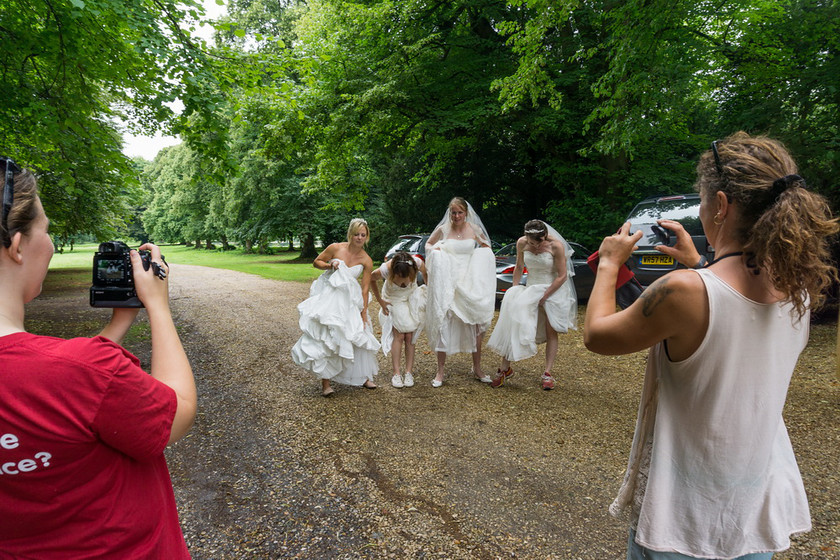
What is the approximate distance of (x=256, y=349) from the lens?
25.1 feet

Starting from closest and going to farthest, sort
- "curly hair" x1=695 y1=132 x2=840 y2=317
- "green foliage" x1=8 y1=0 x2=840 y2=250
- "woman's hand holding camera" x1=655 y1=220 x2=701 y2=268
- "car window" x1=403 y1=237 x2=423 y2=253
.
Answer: "curly hair" x1=695 y1=132 x2=840 y2=317 < "woman's hand holding camera" x1=655 y1=220 x2=701 y2=268 < "green foliage" x1=8 y1=0 x2=840 y2=250 < "car window" x1=403 y1=237 x2=423 y2=253

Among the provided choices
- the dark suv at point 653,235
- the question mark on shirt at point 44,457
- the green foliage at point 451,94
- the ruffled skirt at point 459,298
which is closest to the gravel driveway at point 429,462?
the ruffled skirt at point 459,298

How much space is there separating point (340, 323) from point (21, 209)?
13.9ft

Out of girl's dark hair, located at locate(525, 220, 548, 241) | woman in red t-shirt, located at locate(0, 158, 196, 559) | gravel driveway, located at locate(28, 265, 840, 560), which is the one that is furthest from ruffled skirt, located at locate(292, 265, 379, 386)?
woman in red t-shirt, located at locate(0, 158, 196, 559)

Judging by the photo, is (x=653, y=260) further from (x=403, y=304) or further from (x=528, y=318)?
(x=403, y=304)

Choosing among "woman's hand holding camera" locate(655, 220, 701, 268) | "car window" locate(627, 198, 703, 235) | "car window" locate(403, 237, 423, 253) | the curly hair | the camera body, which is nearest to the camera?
the curly hair

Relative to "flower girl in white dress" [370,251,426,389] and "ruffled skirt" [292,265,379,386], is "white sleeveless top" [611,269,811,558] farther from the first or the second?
"flower girl in white dress" [370,251,426,389]

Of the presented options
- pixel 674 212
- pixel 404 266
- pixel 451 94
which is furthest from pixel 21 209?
pixel 451 94

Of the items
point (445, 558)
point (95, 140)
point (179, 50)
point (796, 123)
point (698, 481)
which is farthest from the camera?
point (796, 123)

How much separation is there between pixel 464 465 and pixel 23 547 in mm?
3149

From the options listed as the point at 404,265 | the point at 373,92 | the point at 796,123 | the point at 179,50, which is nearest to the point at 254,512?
the point at 404,265

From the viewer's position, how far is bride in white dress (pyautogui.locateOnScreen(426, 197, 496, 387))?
5773 millimetres

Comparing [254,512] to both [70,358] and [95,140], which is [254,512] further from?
[95,140]

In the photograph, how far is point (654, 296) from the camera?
134 cm
